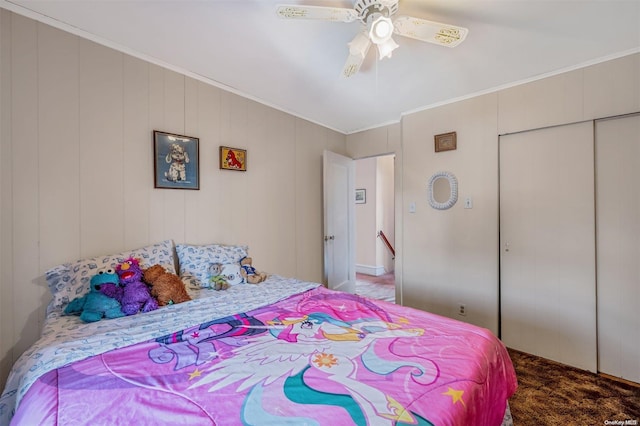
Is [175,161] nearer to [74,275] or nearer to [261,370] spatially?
[74,275]

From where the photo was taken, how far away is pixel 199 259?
85.9 inches

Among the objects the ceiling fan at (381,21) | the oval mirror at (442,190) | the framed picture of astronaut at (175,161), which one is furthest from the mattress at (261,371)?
the oval mirror at (442,190)

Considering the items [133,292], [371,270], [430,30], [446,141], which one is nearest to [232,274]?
[133,292]

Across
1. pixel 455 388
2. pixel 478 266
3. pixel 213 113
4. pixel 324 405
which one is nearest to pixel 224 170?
pixel 213 113

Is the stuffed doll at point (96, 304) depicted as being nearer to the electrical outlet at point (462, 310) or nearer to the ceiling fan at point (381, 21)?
the ceiling fan at point (381, 21)

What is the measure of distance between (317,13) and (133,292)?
187 cm

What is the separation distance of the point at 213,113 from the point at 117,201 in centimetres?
112

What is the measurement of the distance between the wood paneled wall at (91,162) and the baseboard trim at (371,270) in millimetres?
3146

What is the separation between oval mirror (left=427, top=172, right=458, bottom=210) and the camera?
9.46 feet

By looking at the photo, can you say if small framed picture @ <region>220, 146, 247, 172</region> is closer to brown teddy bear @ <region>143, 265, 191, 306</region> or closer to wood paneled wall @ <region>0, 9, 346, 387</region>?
wood paneled wall @ <region>0, 9, 346, 387</region>

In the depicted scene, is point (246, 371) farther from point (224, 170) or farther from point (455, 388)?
point (224, 170)

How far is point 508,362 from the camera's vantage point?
1.35 m

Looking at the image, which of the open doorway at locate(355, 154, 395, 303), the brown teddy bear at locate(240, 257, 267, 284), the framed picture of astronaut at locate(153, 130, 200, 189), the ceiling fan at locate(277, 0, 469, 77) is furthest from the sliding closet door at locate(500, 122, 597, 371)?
the framed picture of astronaut at locate(153, 130, 200, 189)

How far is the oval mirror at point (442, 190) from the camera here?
2883 millimetres
